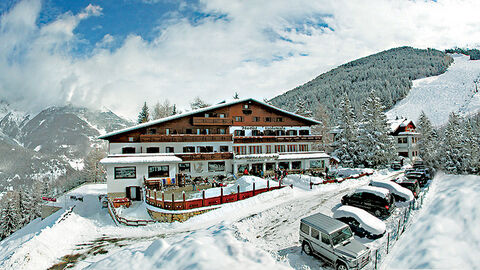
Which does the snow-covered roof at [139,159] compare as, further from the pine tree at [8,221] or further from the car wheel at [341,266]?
the pine tree at [8,221]


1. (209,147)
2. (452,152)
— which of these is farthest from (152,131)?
(452,152)

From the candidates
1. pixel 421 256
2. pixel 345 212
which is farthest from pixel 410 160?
pixel 421 256

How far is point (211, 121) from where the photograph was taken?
40.6 m

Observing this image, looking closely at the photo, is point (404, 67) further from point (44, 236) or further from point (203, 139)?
point (44, 236)

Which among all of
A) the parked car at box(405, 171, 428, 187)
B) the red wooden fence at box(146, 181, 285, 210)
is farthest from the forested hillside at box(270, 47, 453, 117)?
the red wooden fence at box(146, 181, 285, 210)

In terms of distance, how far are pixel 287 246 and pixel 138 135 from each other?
2819 cm

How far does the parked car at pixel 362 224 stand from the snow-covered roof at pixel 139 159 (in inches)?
948

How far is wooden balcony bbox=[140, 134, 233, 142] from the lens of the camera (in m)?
36.1

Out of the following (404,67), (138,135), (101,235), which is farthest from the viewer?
(404,67)

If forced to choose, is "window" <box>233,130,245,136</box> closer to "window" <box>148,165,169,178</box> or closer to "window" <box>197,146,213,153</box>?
"window" <box>197,146,213,153</box>

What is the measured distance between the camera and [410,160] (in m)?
56.6

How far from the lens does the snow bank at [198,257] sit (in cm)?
924

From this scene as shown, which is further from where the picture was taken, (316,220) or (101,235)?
(101,235)

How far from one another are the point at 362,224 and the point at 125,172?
2761 centimetres
